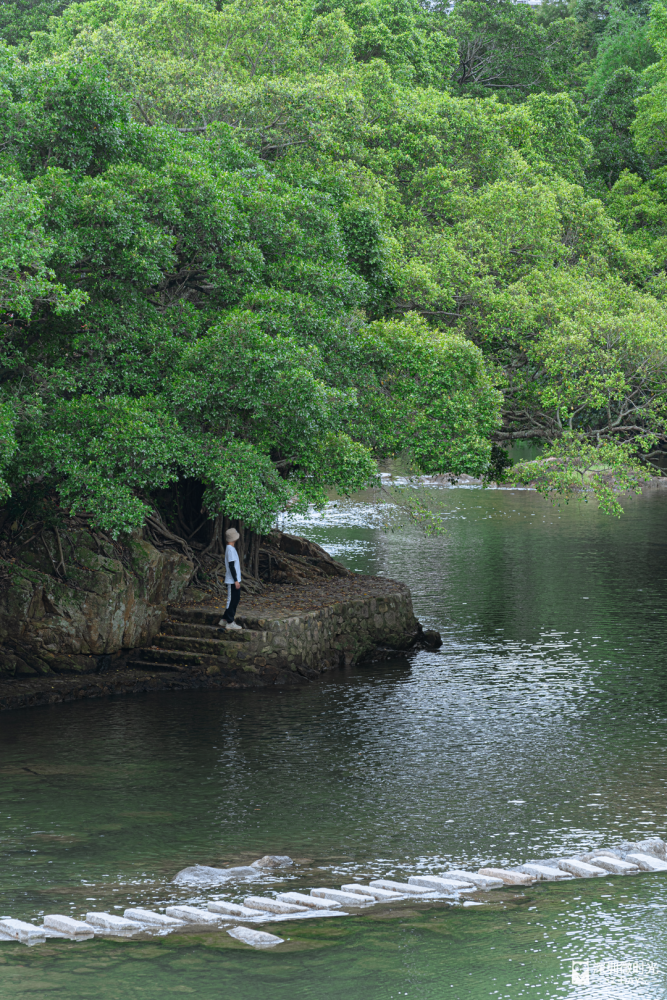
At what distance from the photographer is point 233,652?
20.5 metres

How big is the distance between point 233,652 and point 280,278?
6.87 m

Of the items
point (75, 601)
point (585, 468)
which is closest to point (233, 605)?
point (75, 601)

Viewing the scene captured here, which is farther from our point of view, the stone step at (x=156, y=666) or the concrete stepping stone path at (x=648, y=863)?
the stone step at (x=156, y=666)

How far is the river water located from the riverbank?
626 mm

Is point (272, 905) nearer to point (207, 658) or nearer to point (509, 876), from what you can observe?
point (509, 876)

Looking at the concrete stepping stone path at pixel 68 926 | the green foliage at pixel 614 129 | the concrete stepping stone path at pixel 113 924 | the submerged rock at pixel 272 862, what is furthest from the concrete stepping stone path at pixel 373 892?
the green foliage at pixel 614 129

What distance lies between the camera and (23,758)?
1580 cm

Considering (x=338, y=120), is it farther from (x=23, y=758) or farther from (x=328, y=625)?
(x=23, y=758)

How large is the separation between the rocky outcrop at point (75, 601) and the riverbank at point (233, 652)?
0.30 m

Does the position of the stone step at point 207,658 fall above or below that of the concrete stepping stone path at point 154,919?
above

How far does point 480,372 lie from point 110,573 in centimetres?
841

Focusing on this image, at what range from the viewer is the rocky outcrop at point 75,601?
64.7 feet

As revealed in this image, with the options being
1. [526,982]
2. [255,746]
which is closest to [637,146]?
[255,746]

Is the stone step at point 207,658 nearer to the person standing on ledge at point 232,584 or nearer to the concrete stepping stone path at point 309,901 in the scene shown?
the person standing on ledge at point 232,584
